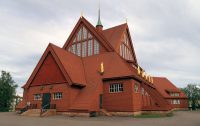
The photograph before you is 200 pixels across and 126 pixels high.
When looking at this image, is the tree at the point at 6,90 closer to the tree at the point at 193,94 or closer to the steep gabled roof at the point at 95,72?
the steep gabled roof at the point at 95,72

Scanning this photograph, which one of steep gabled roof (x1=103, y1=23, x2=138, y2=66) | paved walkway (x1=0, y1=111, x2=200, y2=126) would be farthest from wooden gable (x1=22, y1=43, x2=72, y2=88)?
steep gabled roof (x1=103, y1=23, x2=138, y2=66)

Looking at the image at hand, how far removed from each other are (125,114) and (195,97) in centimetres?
4405

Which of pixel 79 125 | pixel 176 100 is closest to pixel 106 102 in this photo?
pixel 79 125

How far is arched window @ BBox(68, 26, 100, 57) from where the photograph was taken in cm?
3454

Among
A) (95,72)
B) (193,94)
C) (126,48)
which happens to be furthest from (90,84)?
(193,94)

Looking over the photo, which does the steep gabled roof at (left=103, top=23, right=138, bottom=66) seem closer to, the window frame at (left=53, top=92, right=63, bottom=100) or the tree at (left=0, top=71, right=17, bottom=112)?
the window frame at (left=53, top=92, right=63, bottom=100)

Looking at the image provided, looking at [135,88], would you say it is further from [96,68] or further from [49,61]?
[49,61]

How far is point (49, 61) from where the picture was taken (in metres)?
29.3

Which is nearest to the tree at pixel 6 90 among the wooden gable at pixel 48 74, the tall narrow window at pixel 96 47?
the wooden gable at pixel 48 74

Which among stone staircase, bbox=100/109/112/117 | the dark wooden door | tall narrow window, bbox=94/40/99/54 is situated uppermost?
tall narrow window, bbox=94/40/99/54

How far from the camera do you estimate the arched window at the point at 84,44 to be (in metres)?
34.5

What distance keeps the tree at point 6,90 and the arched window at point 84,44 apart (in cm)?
2174

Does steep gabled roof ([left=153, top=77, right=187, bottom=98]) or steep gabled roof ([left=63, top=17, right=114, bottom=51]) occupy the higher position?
steep gabled roof ([left=63, top=17, right=114, bottom=51])

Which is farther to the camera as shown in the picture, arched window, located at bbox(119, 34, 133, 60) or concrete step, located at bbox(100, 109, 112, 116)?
arched window, located at bbox(119, 34, 133, 60)
